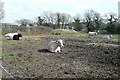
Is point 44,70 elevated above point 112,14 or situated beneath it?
situated beneath

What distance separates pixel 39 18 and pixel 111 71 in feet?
222

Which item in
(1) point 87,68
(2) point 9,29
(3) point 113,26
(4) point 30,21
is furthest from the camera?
(4) point 30,21

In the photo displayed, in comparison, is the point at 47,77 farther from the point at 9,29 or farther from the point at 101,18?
the point at 101,18

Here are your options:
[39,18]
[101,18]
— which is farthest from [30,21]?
[101,18]

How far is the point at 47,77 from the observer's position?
6086 mm

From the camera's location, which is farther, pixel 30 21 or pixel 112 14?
pixel 30 21

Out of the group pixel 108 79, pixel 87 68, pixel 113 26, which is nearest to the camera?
pixel 108 79

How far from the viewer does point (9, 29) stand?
4159cm

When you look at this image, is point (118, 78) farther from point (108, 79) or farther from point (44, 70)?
point (44, 70)

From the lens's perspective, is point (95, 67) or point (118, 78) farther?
point (95, 67)

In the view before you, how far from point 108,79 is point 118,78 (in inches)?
16.9

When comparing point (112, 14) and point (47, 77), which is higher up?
point (112, 14)

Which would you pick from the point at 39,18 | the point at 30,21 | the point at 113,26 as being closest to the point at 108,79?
the point at 113,26

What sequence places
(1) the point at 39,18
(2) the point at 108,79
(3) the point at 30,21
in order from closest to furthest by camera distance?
(2) the point at 108,79, (1) the point at 39,18, (3) the point at 30,21
